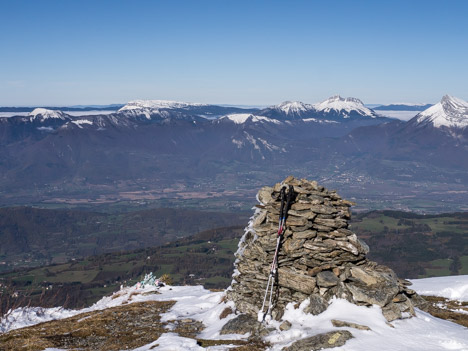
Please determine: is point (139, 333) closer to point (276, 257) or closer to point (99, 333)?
point (99, 333)

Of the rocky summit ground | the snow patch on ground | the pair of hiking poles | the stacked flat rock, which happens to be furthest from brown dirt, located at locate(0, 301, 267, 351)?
the stacked flat rock

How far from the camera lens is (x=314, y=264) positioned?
30750mm

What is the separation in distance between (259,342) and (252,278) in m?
6.04

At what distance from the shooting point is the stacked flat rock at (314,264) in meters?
29.0

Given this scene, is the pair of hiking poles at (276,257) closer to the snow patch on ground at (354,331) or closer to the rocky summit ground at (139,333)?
the snow patch on ground at (354,331)

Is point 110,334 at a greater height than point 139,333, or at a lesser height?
lesser

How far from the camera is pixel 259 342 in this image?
27.4 m

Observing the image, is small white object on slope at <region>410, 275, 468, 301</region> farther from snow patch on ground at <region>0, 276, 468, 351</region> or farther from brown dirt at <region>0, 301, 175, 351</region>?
brown dirt at <region>0, 301, 175, 351</region>

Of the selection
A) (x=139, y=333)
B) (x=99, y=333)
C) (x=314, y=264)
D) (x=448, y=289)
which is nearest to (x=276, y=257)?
(x=314, y=264)

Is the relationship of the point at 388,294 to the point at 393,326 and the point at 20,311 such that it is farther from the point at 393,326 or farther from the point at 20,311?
the point at 20,311

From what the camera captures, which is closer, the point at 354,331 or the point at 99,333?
the point at 354,331

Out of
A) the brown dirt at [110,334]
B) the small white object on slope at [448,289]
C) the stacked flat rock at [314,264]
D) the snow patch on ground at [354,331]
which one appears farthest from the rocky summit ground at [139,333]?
the small white object on slope at [448,289]

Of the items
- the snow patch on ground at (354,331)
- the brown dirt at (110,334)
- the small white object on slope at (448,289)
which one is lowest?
the small white object on slope at (448,289)

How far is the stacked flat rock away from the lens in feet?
95.1
